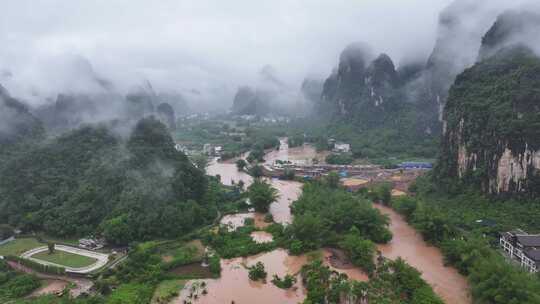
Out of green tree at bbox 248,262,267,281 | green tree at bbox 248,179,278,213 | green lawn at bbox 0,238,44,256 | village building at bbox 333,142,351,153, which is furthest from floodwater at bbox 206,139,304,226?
green lawn at bbox 0,238,44,256

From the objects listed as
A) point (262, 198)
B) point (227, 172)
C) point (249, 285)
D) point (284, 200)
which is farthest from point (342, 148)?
point (249, 285)

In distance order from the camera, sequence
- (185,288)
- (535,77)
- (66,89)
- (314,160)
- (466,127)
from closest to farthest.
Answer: (185,288)
(535,77)
(466,127)
(66,89)
(314,160)

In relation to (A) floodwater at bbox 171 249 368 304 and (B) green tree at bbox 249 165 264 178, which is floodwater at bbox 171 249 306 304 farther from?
(B) green tree at bbox 249 165 264 178

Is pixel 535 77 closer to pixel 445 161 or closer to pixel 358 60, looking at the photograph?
pixel 445 161

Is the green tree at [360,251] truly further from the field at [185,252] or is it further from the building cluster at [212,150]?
the building cluster at [212,150]

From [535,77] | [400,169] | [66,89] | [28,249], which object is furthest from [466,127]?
[66,89]
